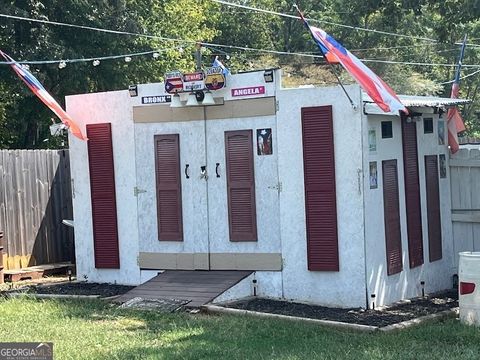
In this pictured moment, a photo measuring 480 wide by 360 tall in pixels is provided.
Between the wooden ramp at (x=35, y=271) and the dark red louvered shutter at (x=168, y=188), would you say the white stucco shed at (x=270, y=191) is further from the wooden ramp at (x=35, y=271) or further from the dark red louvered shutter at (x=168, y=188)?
the wooden ramp at (x=35, y=271)

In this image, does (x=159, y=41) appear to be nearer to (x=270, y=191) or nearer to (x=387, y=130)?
(x=270, y=191)

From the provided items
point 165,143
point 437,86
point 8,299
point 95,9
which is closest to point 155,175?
point 165,143

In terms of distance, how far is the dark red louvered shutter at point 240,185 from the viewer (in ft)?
36.4

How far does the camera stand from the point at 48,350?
6324 mm

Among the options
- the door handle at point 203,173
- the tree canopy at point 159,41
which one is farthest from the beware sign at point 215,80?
the tree canopy at point 159,41

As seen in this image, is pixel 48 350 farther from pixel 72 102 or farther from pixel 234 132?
pixel 72 102

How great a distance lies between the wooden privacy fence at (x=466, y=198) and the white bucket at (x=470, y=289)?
292cm

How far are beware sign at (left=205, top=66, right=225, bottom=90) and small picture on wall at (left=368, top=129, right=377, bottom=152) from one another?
2.25 meters

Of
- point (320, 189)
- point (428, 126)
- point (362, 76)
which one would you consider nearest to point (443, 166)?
point (428, 126)

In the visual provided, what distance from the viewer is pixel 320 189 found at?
1054 centimetres

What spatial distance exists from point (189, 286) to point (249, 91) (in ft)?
9.49

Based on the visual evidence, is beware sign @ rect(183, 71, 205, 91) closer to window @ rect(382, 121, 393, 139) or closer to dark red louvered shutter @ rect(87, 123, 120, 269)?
Answer: dark red louvered shutter @ rect(87, 123, 120, 269)

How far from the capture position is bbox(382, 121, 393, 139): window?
1071 centimetres

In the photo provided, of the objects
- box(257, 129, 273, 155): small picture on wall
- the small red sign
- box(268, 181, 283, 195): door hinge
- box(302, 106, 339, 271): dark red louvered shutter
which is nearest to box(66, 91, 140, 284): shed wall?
the small red sign
